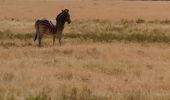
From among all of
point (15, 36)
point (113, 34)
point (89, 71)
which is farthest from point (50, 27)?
point (89, 71)

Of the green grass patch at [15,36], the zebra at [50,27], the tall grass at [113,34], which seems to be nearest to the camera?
the zebra at [50,27]

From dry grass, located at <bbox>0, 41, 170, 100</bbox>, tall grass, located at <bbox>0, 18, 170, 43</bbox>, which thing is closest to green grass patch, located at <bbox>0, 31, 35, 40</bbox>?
tall grass, located at <bbox>0, 18, 170, 43</bbox>

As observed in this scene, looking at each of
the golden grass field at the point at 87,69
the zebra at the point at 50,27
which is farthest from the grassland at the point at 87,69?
the zebra at the point at 50,27

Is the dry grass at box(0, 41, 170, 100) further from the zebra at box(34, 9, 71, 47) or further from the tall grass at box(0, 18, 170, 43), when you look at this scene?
the tall grass at box(0, 18, 170, 43)

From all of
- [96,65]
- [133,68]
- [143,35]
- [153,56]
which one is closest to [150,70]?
[133,68]

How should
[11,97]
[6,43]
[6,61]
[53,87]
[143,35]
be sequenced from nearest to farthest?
1. [11,97]
2. [53,87]
3. [6,61]
4. [6,43]
5. [143,35]

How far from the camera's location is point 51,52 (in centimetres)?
2061

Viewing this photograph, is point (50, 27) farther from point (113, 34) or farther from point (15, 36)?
point (113, 34)

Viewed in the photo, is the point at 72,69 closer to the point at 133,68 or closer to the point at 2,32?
the point at 133,68

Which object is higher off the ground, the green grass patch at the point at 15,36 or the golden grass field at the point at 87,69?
the golden grass field at the point at 87,69

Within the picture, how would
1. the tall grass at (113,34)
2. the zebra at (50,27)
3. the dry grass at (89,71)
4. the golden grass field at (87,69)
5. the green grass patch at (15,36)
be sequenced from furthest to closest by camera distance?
the green grass patch at (15,36), the tall grass at (113,34), the zebra at (50,27), the dry grass at (89,71), the golden grass field at (87,69)

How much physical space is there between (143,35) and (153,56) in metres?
7.74

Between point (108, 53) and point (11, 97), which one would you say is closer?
point (11, 97)

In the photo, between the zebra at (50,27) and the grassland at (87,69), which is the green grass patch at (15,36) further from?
the zebra at (50,27)
